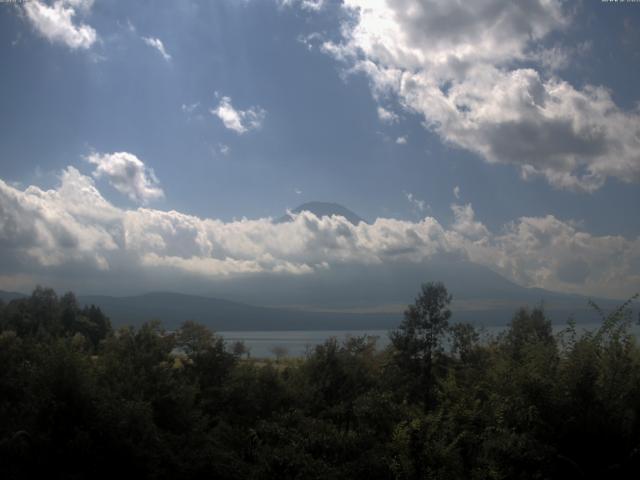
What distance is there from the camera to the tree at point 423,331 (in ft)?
134

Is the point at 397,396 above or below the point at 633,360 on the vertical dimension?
below

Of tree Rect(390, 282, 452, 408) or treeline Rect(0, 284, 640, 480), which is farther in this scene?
tree Rect(390, 282, 452, 408)

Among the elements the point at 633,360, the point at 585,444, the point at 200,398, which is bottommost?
the point at 200,398

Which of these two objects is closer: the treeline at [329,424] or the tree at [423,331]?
the treeline at [329,424]

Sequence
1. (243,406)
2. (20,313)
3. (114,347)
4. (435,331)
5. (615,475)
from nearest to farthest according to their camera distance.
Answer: (615,475)
(243,406)
(114,347)
(435,331)
(20,313)

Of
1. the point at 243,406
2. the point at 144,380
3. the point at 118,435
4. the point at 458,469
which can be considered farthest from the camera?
the point at 243,406

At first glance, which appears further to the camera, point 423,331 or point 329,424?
point 423,331

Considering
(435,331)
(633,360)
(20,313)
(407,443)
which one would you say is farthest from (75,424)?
(20,313)

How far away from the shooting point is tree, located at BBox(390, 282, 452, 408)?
4075 cm

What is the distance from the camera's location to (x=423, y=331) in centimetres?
4153

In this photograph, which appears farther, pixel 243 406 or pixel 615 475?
pixel 243 406

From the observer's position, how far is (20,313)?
3851 inches

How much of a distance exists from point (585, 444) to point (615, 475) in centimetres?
95

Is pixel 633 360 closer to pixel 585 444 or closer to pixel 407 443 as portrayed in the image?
pixel 585 444
